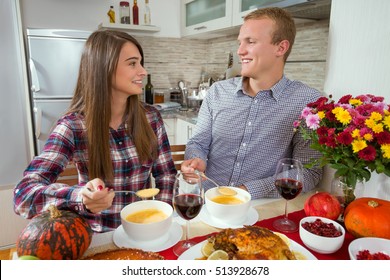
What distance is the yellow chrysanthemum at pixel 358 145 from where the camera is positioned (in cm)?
79

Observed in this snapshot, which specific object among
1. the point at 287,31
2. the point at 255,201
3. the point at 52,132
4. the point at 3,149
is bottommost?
the point at 3,149

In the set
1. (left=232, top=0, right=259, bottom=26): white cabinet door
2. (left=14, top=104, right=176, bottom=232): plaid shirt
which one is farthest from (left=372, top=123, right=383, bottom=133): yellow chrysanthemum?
(left=232, top=0, right=259, bottom=26): white cabinet door

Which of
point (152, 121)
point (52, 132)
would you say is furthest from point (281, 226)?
point (52, 132)

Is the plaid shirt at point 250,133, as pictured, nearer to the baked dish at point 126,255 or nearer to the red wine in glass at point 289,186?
the red wine in glass at point 289,186

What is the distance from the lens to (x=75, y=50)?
2525 millimetres

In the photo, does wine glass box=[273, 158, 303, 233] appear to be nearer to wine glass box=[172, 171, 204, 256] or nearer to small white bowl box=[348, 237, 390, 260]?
small white bowl box=[348, 237, 390, 260]

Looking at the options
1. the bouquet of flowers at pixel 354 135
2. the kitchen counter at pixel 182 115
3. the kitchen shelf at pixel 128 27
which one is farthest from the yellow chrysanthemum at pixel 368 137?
the kitchen shelf at pixel 128 27

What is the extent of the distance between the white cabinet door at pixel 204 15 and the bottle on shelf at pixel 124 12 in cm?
64

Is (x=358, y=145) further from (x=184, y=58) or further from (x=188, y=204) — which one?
(x=184, y=58)

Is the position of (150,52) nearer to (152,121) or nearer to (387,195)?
(152,121)

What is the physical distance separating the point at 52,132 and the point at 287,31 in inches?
42.6

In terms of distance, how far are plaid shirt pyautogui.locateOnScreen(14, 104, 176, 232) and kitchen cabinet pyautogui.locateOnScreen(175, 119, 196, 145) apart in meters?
1.36

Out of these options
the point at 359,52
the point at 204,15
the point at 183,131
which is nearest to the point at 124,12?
the point at 204,15

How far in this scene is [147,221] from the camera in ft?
2.60
